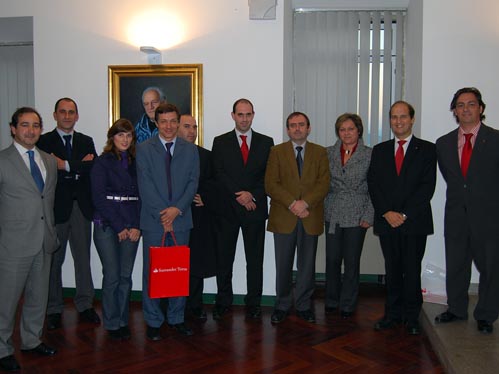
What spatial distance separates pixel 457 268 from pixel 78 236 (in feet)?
9.65

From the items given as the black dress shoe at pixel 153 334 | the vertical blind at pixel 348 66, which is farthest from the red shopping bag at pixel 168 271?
the vertical blind at pixel 348 66

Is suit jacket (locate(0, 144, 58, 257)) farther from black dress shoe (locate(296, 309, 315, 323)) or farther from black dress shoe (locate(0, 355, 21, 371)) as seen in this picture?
black dress shoe (locate(296, 309, 315, 323))

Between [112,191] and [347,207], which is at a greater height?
[112,191]

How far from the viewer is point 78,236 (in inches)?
161

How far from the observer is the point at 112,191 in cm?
346

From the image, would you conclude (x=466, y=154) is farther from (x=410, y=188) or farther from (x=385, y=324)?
(x=385, y=324)

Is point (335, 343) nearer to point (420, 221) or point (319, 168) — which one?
point (420, 221)

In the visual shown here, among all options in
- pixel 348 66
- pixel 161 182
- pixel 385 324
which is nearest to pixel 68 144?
pixel 161 182

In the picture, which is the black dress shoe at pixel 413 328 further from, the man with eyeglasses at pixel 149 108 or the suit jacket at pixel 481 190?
the man with eyeglasses at pixel 149 108

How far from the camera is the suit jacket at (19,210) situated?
301 centimetres

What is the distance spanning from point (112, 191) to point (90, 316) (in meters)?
1.24

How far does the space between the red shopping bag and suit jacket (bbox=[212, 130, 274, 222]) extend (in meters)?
0.69

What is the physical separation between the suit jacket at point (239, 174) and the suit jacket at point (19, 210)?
56.5 inches

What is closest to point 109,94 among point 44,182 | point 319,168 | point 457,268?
point 44,182
